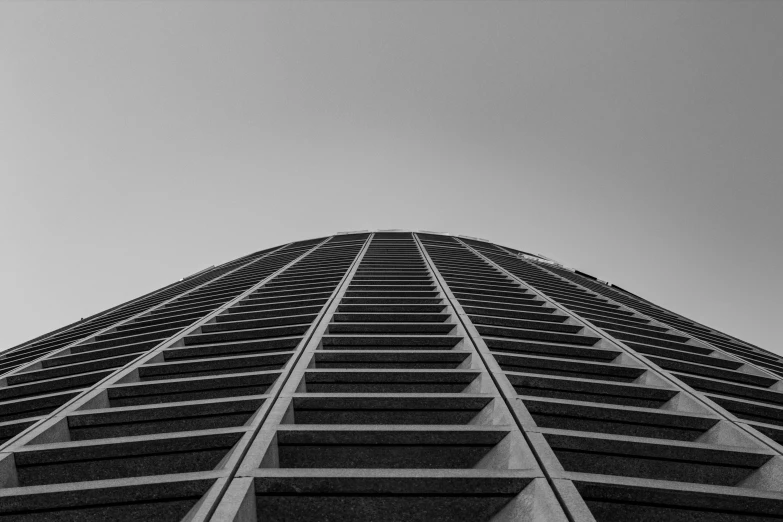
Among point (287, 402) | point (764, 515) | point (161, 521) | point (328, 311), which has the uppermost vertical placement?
point (328, 311)

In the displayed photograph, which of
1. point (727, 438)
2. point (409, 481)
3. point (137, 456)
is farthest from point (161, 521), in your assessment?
point (727, 438)

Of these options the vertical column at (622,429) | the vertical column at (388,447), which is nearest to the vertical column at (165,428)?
the vertical column at (388,447)

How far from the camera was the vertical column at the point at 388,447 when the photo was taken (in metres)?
3.70

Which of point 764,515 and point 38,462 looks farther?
point 38,462

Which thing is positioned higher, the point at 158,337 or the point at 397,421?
the point at 158,337

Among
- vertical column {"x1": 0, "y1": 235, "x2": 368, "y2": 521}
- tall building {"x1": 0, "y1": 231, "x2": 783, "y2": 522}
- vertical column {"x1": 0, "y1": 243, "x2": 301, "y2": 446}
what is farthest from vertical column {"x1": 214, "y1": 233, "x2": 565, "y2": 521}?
vertical column {"x1": 0, "y1": 243, "x2": 301, "y2": 446}

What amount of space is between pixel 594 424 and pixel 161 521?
3.99 metres

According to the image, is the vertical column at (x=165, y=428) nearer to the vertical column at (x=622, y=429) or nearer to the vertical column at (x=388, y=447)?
the vertical column at (x=388, y=447)

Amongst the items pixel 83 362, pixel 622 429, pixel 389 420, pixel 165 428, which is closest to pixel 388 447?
pixel 389 420

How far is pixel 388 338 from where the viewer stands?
7863 millimetres

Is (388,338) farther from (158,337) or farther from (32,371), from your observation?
(32,371)

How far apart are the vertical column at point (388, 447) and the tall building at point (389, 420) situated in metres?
0.01

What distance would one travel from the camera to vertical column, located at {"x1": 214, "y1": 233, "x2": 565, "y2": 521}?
3.70 metres

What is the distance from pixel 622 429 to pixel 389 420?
91.5 inches
